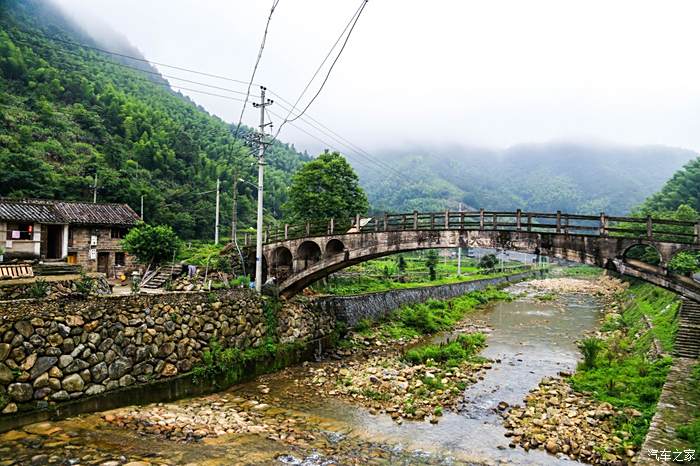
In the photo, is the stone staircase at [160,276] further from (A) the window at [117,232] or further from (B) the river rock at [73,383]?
(B) the river rock at [73,383]

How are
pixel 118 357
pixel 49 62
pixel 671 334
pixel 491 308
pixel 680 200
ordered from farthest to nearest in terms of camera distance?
pixel 49 62, pixel 680 200, pixel 491 308, pixel 671 334, pixel 118 357

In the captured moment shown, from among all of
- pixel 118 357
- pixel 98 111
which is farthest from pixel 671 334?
pixel 98 111

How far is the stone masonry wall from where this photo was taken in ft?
45.0

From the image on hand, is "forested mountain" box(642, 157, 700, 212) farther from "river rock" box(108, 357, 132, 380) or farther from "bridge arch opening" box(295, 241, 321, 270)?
"river rock" box(108, 357, 132, 380)

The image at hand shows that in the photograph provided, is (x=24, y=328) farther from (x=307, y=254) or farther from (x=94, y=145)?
(x=94, y=145)

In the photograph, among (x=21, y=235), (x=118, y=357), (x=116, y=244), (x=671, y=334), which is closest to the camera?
(x=118, y=357)

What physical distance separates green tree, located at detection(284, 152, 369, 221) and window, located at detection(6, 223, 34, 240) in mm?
20593

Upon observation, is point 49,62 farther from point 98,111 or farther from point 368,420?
point 368,420

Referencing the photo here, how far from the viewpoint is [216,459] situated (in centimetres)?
1258

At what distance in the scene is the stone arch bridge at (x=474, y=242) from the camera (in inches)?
659

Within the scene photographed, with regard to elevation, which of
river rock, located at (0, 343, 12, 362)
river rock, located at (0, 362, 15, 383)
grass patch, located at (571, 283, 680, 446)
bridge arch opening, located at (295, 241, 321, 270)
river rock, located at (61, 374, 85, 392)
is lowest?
grass patch, located at (571, 283, 680, 446)

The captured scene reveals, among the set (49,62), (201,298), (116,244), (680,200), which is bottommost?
(201,298)

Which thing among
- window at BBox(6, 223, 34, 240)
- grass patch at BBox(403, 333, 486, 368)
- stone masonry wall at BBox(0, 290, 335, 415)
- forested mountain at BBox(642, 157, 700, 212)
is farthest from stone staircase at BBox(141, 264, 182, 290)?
forested mountain at BBox(642, 157, 700, 212)

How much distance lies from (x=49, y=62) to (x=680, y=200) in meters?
112
